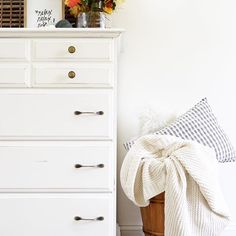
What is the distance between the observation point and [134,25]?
279 centimetres

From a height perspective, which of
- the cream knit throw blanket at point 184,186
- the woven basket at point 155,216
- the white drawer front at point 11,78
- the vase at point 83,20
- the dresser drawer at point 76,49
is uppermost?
the vase at point 83,20

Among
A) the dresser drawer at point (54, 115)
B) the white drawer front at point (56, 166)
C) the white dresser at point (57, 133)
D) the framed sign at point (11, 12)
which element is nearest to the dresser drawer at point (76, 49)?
the white dresser at point (57, 133)

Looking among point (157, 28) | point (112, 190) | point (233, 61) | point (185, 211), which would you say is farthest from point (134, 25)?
A: point (185, 211)

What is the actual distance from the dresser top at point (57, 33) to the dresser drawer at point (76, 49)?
2 centimetres

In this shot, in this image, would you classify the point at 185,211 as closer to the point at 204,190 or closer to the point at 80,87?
the point at 204,190

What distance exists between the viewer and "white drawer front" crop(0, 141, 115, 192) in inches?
86.3

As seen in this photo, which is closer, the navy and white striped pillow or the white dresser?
the white dresser

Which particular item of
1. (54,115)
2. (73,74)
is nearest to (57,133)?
(54,115)

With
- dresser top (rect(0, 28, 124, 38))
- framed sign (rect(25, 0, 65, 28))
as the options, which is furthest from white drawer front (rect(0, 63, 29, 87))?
framed sign (rect(25, 0, 65, 28))

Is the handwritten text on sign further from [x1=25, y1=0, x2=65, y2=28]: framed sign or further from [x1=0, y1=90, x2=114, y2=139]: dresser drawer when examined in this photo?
[x1=0, y1=90, x2=114, y2=139]: dresser drawer

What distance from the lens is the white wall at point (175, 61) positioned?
2.79 metres

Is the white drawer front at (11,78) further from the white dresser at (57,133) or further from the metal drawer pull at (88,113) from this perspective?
the metal drawer pull at (88,113)

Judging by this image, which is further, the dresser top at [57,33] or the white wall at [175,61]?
the white wall at [175,61]

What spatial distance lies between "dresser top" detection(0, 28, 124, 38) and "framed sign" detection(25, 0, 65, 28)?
0.46 meters
